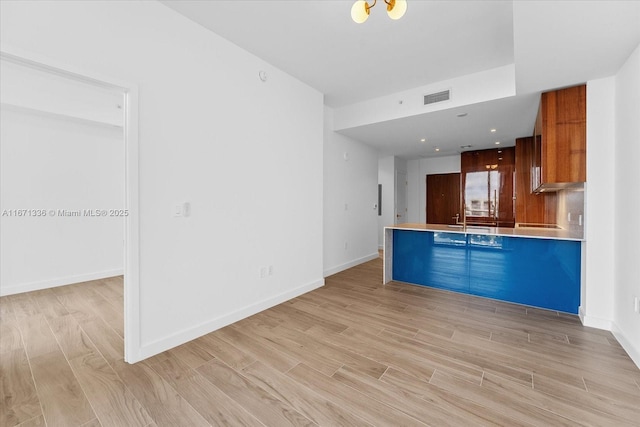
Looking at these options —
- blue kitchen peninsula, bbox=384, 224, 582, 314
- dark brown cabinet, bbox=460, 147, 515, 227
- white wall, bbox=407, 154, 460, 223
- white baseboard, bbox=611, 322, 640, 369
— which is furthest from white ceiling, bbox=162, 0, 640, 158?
white wall, bbox=407, 154, 460, 223

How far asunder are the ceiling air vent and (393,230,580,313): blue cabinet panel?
1.98 metres

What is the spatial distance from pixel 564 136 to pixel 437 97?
5.22ft

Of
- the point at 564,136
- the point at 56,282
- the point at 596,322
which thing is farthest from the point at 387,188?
the point at 56,282

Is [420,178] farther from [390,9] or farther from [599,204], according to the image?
[390,9]

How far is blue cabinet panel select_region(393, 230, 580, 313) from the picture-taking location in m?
3.24

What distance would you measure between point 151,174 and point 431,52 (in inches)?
130

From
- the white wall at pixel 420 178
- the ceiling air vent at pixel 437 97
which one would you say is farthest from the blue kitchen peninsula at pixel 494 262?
the white wall at pixel 420 178

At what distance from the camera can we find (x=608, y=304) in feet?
9.21

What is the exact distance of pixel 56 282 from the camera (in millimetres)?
4371

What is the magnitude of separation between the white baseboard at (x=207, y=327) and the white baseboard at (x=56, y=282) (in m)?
3.48

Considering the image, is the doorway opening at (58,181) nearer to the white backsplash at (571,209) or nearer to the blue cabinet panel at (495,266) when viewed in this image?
the blue cabinet panel at (495,266)

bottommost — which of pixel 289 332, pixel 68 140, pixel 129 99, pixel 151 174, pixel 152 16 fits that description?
pixel 289 332

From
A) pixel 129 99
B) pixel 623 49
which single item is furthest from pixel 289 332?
pixel 623 49

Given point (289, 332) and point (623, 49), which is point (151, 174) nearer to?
point (289, 332)
